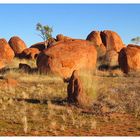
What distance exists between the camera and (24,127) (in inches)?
406

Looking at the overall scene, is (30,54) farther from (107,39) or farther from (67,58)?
(67,58)

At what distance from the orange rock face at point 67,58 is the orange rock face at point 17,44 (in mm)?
23105

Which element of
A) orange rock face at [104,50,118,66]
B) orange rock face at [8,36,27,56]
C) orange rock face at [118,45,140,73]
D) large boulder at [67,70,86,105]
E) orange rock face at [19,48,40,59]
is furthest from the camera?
orange rock face at [8,36,27,56]

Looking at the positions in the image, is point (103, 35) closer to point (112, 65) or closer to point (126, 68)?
point (112, 65)

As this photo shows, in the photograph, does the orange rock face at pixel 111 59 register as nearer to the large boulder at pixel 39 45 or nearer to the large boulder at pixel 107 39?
the large boulder at pixel 107 39

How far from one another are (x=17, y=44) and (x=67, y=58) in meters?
25.2

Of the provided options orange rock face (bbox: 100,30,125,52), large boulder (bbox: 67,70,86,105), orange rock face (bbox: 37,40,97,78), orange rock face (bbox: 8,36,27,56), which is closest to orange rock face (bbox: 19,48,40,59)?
orange rock face (bbox: 8,36,27,56)

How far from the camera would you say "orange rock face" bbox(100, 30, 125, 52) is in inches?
1857

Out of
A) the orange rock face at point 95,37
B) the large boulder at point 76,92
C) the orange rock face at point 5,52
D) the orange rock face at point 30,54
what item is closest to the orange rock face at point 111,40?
the orange rock face at point 95,37

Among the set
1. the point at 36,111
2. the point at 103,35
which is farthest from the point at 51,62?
the point at 103,35

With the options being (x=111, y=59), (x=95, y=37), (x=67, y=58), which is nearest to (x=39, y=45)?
(x=95, y=37)

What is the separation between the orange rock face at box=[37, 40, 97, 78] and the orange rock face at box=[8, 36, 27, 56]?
2310 cm

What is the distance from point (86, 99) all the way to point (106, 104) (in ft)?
2.09

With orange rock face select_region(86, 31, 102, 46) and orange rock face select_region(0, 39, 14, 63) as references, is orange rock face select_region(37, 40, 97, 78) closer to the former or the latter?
orange rock face select_region(0, 39, 14, 63)
